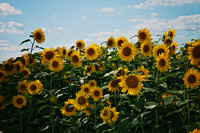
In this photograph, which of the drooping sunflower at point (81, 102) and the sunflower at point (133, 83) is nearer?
the sunflower at point (133, 83)

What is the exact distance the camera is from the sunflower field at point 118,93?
10.1 feet

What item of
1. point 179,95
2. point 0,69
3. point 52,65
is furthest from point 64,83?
point 179,95

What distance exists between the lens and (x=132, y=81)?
301 centimetres

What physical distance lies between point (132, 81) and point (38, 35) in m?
3.57

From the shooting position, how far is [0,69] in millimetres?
5211

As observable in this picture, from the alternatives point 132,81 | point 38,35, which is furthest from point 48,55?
point 132,81

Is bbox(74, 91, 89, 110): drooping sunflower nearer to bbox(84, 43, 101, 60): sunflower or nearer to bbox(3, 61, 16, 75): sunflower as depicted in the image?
bbox(84, 43, 101, 60): sunflower

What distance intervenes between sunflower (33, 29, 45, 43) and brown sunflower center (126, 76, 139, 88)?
3.45 m

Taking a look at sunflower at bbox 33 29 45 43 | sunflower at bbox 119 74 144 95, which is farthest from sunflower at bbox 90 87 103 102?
sunflower at bbox 33 29 45 43

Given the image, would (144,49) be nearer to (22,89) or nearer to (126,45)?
(126,45)

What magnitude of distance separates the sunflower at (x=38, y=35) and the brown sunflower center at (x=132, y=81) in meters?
3.45

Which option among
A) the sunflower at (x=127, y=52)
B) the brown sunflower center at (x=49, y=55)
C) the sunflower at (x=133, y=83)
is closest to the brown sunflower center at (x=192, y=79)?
the sunflower at (x=133, y=83)

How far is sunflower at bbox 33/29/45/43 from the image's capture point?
523 centimetres

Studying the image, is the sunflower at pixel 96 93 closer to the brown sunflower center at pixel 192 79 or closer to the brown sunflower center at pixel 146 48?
the brown sunflower center at pixel 146 48
